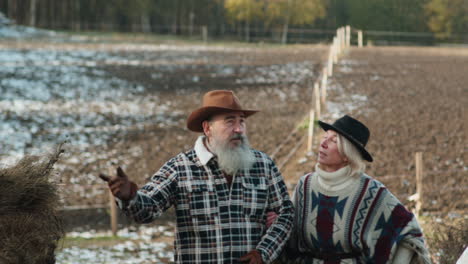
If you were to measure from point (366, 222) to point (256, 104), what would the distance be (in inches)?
674

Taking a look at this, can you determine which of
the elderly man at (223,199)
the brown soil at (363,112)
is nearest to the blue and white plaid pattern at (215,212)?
the elderly man at (223,199)

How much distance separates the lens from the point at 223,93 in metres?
3.74

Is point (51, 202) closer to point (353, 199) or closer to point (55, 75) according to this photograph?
point (353, 199)

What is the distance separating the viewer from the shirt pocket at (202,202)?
3.59 meters

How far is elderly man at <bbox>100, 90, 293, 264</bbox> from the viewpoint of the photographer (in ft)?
11.8

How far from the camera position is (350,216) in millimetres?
3635

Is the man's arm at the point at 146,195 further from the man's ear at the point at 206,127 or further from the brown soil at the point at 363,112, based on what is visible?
the brown soil at the point at 363,112

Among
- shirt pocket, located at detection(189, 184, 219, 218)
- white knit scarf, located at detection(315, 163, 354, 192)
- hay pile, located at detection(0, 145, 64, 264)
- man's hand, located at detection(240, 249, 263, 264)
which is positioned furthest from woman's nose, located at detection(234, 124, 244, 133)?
hay pile, located at detection(0, 145, 64, 264)

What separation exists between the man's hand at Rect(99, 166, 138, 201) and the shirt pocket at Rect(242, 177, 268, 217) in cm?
64

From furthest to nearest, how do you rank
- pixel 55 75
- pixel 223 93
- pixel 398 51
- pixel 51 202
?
pixel 398 51, pixel 55 75, pixel 223 93, pixel 51 202

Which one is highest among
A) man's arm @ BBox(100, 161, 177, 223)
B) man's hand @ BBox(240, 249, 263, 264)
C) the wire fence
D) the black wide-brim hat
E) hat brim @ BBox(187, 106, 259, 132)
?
the wire fence

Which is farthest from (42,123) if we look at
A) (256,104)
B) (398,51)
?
(398,51)

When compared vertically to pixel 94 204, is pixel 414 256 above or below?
above

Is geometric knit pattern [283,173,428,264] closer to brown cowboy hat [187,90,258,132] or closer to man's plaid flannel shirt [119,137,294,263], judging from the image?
man's plaid flannel shirt [119,137,294,263]
